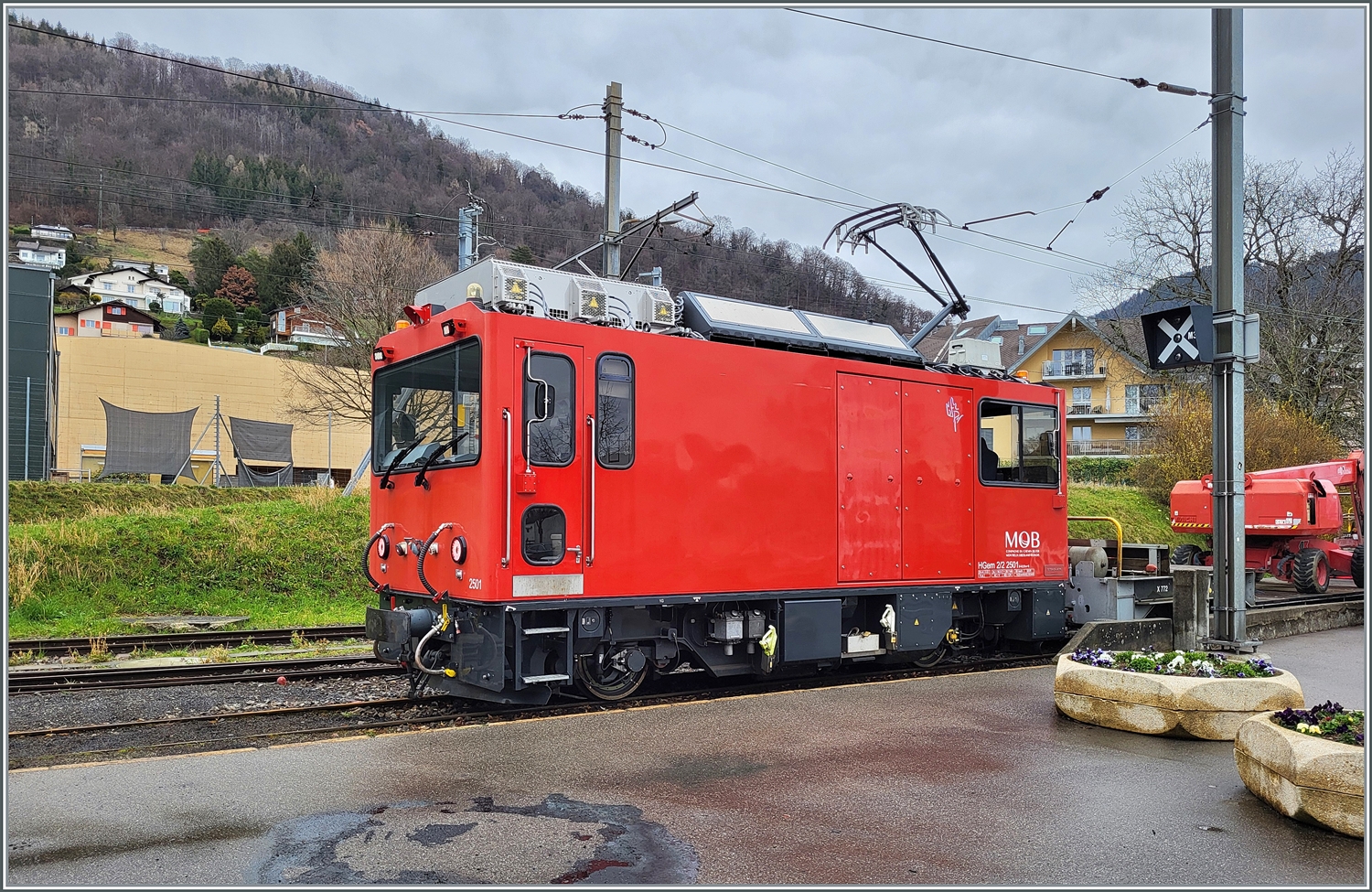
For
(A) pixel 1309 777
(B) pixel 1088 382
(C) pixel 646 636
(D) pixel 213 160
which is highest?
(D) pixel 213 160

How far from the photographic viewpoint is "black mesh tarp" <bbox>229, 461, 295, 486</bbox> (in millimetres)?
25672

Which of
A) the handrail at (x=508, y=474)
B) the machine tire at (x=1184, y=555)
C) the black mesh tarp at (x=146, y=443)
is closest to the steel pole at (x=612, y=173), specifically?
the handrail at (x=508, y=474)

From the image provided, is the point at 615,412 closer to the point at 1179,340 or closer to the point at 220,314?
the point at 1179,340

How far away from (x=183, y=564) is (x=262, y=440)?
13101 millimetres

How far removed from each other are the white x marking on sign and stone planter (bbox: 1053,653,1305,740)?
395 cm

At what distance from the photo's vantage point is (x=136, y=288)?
226 ft

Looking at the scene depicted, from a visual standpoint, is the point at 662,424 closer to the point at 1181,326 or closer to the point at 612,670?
the point at 612,670

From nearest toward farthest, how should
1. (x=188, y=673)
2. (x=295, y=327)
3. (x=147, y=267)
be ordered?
(x=188, y=673) → (x=295, y=327) → (x=147, y=267)

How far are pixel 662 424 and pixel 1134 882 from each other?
16.5ft

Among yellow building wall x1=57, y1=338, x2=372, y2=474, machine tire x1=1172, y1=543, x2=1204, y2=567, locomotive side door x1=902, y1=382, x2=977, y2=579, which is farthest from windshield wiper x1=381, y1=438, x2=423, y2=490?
yellow building wall x1=57, y1=338, x2=372, y2=474

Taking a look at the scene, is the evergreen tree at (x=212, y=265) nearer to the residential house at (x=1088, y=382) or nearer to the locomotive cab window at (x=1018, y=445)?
the residential house at (x=1088, y=382)

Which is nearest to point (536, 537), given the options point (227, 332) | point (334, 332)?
point (334, 332)

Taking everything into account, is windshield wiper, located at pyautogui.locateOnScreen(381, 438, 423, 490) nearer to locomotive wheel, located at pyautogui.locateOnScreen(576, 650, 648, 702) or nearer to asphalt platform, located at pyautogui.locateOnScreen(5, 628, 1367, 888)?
locomotive wheel, located at pyautogui.locateOnScreen(576, 650, 648, 702)

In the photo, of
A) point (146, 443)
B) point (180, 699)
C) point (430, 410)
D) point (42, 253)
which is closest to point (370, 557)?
point (430, 410)
